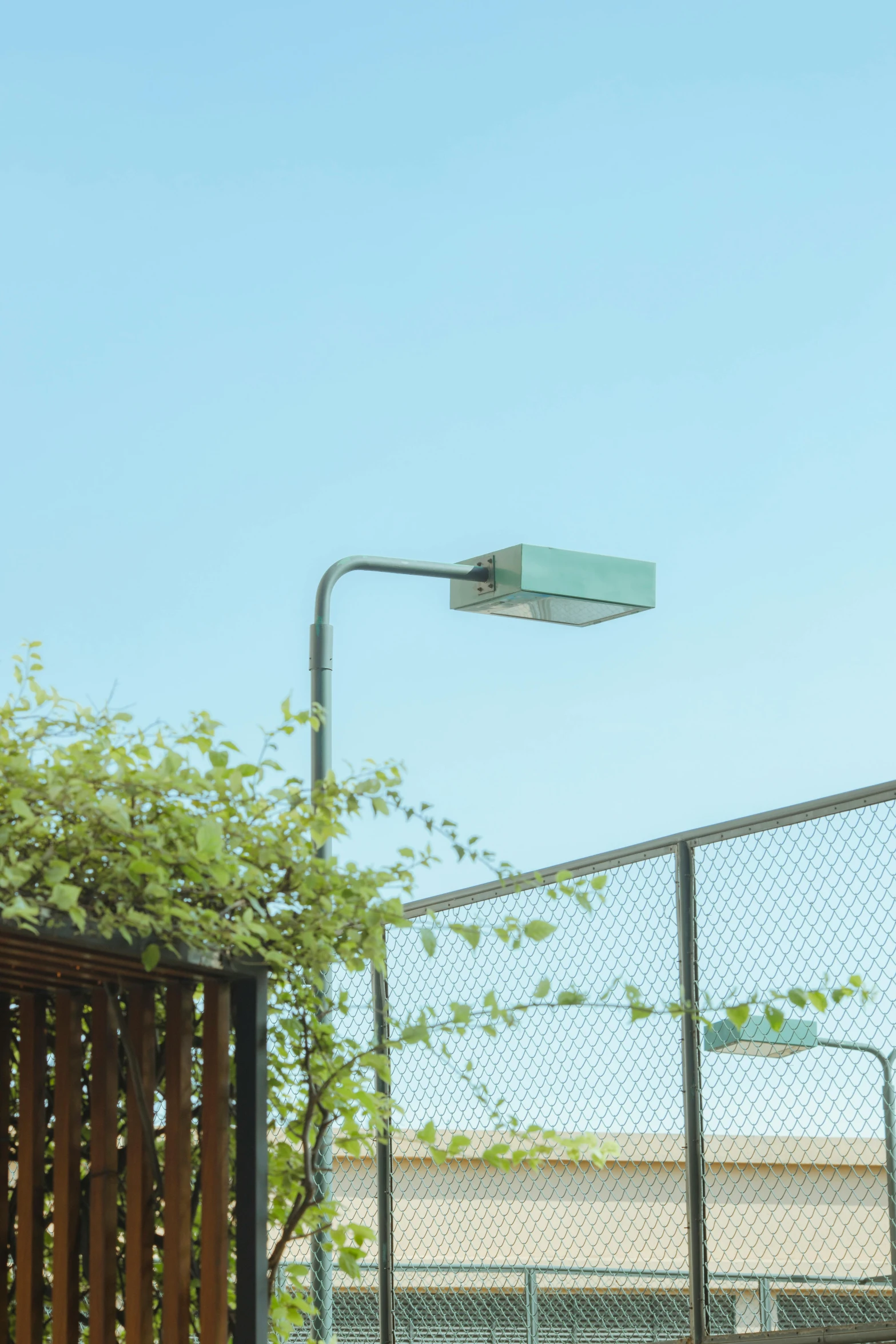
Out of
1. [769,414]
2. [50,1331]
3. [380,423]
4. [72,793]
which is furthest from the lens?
[769,414]

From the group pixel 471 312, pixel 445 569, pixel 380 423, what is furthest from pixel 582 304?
pixel 445 569

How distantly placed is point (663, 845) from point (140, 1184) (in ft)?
8.44

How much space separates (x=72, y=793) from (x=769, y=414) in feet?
90.2

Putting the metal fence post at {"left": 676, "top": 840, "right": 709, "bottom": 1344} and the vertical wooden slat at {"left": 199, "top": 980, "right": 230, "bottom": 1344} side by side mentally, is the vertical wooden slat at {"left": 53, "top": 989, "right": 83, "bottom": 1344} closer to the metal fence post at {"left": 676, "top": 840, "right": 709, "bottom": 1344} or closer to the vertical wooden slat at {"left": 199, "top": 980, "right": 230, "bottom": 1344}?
the vertical wooden slat at {"left": 199, "top": 980, "right": 230, "bottom": 1344}

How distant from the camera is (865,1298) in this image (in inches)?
194

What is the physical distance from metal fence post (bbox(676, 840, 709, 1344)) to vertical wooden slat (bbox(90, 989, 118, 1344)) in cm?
219

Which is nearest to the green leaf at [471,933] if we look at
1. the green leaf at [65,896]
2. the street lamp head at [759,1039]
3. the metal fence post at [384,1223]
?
the green leaf at [65,896]

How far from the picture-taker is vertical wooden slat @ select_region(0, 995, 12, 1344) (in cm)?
423

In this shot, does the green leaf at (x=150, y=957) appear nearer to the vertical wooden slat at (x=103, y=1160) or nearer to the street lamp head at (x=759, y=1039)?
the vertical wooden slat at (x=103, y=1160)

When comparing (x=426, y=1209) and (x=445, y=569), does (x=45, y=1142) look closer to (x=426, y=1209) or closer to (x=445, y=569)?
(x=426, y=1209)

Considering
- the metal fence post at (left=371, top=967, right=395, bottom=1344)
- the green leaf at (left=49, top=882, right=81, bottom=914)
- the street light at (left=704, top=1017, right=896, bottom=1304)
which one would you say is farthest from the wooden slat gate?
the metal fence post at (left=371, top=967, right=395, bottom=1344)

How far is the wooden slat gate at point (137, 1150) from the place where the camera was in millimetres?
3723

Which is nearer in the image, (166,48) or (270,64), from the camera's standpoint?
(270,64)

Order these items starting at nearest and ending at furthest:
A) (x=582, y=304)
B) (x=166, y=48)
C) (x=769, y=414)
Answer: (x=166, y=48) < (x=582, y=304) < (x=769, y=414)
